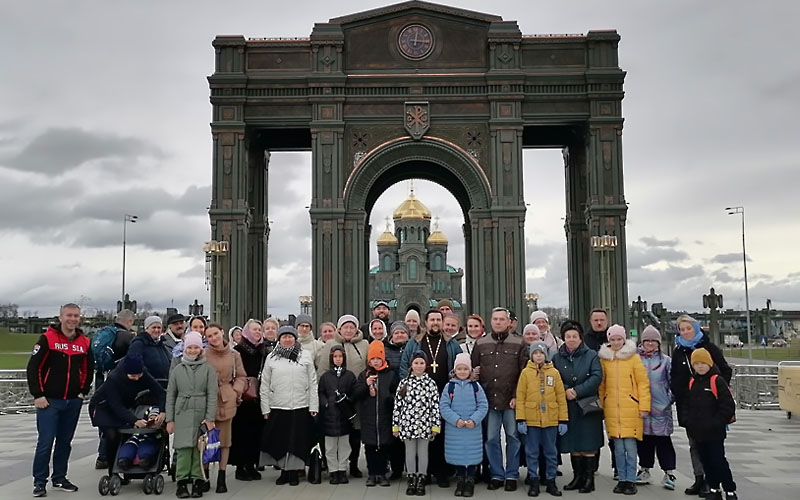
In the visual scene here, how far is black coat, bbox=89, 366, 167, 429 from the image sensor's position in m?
9.35

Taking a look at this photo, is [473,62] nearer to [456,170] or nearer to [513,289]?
[456,170]

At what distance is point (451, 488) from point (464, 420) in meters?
1.08

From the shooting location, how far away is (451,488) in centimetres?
966

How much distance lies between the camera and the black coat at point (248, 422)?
1022 cm

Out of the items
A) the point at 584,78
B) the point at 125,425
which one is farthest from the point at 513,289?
the point at 125,425

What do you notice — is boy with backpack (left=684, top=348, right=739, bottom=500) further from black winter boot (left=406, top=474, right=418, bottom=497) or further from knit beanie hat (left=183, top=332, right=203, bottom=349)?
knit beanie hat (left=183, top=332, right=203, bottom=349)

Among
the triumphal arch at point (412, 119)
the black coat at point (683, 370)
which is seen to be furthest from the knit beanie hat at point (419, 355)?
the triumphal arch at point (412, 119)

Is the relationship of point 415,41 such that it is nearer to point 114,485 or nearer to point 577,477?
point 577,477

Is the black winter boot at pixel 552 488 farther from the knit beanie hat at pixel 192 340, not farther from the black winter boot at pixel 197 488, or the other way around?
the knit beanie hat at pixel 192 340

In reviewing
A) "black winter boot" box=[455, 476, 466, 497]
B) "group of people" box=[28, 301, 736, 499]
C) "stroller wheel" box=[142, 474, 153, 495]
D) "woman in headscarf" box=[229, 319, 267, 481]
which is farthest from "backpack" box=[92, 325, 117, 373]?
"black winter boot" box=[455, 476, 466, 497]

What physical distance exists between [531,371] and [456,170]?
23.2 meters

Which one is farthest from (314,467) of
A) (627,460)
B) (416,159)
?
(416,159)

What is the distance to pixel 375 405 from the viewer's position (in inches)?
388

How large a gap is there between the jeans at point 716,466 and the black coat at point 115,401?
658cm
